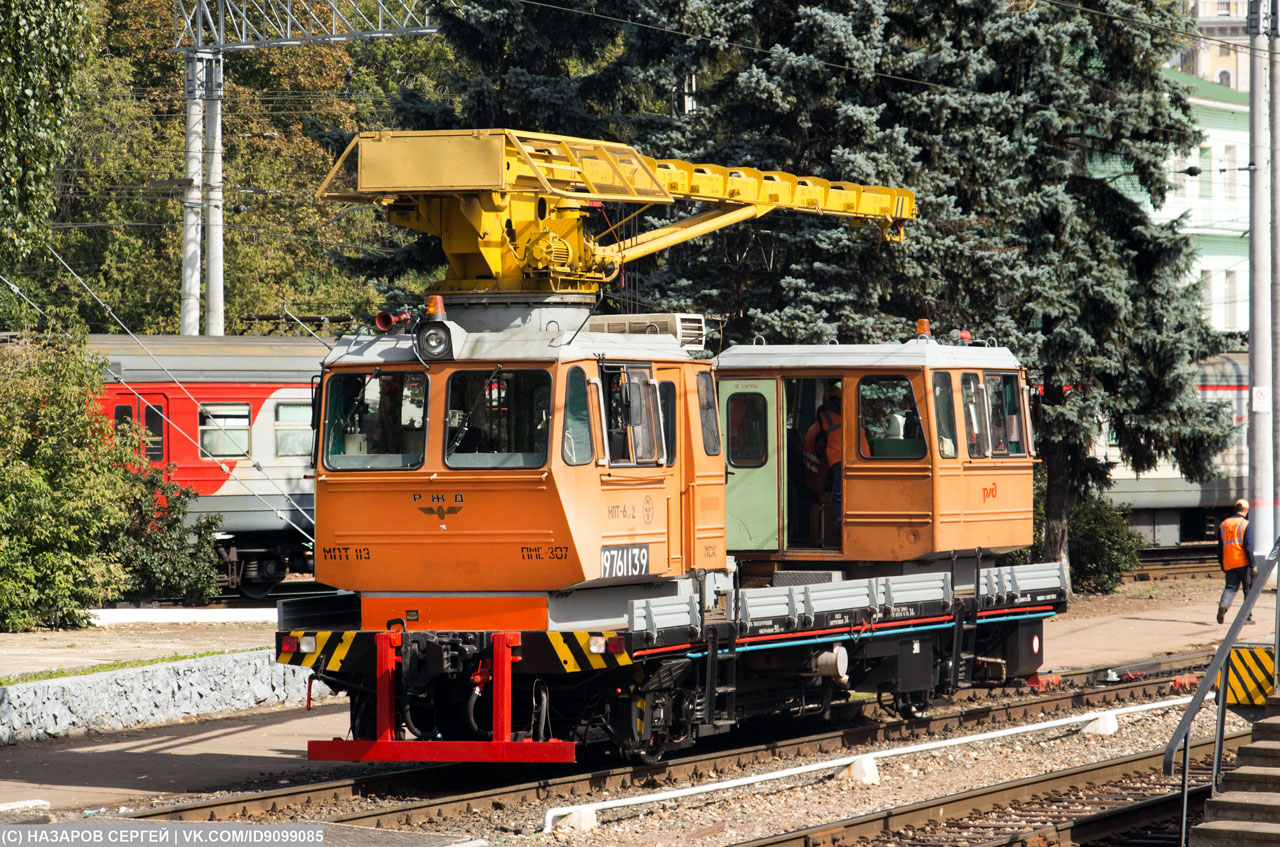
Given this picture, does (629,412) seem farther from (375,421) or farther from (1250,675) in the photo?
(1250,675)

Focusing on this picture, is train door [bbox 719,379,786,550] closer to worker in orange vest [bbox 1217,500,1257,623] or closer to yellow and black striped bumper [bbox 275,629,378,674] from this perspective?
yellow and black striped bumper [bbox 275,629,378,674]

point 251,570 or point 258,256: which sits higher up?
point 258,256

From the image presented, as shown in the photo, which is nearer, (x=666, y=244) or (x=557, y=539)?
(x=557, y=539)

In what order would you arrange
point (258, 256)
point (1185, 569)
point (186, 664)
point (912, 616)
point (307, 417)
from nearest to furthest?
1. point (912, 616)
2. point (186, 664)
3. point (307, 417)
4. point (1185, 569)
5. point (258, 256)

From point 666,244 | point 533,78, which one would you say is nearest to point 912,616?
point 666,244

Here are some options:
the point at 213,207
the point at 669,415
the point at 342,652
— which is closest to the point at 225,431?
the point at 213,207

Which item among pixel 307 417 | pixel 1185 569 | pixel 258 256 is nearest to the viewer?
pixel 307 417

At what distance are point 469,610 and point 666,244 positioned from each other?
4.57 metres

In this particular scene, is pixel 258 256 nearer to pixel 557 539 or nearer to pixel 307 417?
pixel 307 417

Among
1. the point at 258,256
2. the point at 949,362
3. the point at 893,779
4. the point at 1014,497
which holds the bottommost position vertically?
the point at 893,779

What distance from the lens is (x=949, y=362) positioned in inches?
594

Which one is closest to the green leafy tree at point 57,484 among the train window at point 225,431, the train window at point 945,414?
the train window at point 225,431

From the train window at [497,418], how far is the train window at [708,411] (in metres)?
1.94

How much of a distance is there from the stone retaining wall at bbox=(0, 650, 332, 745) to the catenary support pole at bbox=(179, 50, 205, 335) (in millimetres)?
12465
